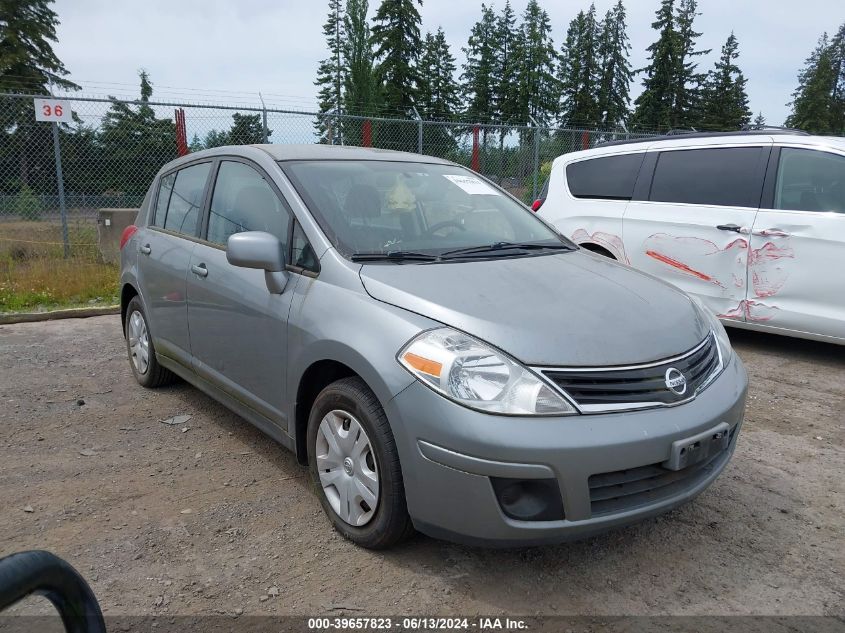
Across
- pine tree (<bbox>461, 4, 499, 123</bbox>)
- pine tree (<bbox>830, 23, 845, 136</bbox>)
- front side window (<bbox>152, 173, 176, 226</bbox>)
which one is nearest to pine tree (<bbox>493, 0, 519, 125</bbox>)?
pine tree (<bbox>461, 4, 499, 123</bbox>)

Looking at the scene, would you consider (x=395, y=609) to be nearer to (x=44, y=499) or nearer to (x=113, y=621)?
(x=113, y=621)

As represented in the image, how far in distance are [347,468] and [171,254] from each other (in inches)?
84.1

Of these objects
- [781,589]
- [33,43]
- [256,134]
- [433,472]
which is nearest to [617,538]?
[781,589]

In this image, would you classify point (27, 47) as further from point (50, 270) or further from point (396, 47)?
point (50, 270)

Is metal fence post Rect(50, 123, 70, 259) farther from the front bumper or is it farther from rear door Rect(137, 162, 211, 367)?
the front bumper

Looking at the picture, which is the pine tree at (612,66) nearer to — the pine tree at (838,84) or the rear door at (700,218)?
the pine tree at (838,84)

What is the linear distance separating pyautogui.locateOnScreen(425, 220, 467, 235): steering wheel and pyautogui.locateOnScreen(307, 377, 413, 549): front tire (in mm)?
992

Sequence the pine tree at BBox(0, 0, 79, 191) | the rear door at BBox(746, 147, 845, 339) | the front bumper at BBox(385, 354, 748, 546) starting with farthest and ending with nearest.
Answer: the pine tree at BBox(0, 0, 79, 191) < the rear door at BBox(746, 147, 845, 339) < the front bumper at BBox(385, 354, 748, 546)

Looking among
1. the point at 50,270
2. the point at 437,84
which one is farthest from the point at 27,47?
the point at 50,270

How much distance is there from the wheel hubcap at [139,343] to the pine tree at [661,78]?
53.0 meters

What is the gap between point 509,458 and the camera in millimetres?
2115

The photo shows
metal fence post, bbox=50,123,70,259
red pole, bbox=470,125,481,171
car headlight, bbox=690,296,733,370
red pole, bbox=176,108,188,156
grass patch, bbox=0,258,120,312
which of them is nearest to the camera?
car headlight, bbox=690,296,733,370

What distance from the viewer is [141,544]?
2.70 metres

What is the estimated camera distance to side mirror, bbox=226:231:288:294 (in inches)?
112
